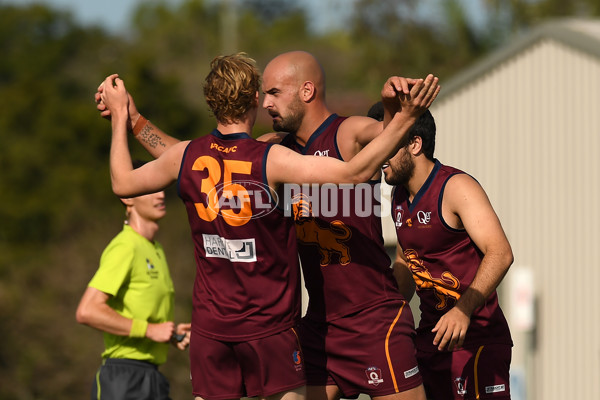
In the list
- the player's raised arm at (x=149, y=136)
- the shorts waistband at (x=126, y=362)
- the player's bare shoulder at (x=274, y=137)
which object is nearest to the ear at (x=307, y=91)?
the player's bare shoulder at (x=274, y=137)

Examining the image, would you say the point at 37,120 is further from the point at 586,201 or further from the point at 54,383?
the point at 586,201

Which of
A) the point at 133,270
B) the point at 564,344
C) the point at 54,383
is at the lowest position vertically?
the point at 54,383

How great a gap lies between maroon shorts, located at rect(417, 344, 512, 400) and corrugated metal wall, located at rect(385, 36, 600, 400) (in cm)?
984

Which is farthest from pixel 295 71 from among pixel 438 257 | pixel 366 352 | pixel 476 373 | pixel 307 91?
pixel 476 373

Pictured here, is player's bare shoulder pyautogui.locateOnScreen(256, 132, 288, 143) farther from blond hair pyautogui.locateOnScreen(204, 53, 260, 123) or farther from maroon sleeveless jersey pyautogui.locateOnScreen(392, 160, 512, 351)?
blond hair pyautogui.locateOnScreen(204, 53, 260, 123)

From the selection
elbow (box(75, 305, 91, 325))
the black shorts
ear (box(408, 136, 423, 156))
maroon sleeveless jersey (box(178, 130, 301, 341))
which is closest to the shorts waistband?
the black shorts

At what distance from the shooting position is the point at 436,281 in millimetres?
5738

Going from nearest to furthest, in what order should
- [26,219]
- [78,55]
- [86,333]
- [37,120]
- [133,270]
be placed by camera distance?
[133,270], [86,333], [26,219], [37,120], [78,55]

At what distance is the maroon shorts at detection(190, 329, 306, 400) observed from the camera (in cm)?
499

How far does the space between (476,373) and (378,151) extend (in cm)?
184

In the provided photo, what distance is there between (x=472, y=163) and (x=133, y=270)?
11331 millimetres

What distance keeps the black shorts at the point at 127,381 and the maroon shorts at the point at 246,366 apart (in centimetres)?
152

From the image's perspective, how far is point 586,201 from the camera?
1612 centimetres

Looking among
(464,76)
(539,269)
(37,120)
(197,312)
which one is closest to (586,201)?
(539,269)
